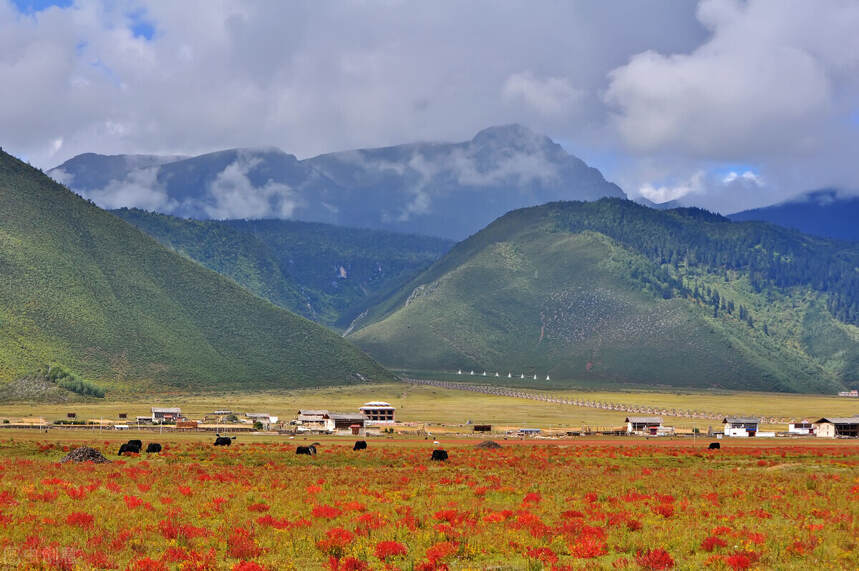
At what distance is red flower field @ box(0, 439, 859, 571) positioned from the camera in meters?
25.1

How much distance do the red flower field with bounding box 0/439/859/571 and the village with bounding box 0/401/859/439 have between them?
A: 50714 mm

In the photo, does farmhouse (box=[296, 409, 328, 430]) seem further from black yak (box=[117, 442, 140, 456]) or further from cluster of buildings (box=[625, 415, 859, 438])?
black yak (box=[117, 442, 140, 456])

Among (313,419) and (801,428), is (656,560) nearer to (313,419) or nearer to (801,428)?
(313,419)

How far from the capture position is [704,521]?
32.4 meters

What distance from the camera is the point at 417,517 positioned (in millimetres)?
31547

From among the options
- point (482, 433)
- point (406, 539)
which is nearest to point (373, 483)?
point (406, 539)

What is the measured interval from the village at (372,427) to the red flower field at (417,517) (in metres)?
50.7

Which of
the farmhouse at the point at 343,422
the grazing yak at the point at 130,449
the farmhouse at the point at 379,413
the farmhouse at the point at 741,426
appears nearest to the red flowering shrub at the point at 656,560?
the grazing yak at the point at 130,449

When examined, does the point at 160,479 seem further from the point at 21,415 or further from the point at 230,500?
the point at 21,415

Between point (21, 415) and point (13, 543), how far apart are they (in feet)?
360

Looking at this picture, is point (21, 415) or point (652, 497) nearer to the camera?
point (652, 497)

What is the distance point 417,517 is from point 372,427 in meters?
87.4

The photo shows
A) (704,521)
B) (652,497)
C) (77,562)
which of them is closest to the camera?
(77,562)

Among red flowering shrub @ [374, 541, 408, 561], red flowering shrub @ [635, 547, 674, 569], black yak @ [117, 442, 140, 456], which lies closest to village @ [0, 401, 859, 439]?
black yak @ [117, 442, 140, 456]
